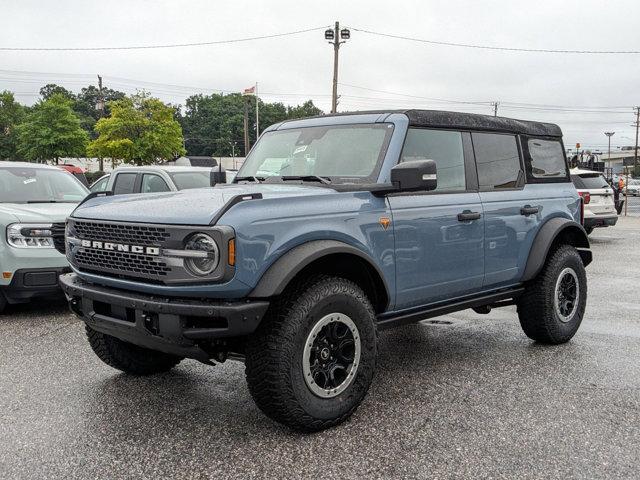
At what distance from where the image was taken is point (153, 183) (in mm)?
9820

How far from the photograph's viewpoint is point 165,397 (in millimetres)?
4234

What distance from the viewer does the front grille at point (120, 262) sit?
3.34m

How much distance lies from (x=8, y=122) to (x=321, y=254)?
7612 centimetres

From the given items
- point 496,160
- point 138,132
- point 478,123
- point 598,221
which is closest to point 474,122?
point 478,123

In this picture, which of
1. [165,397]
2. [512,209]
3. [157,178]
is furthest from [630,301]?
[157,178]

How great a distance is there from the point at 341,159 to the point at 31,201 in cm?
478

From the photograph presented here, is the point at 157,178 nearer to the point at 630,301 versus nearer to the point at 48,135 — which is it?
the point at 630,301

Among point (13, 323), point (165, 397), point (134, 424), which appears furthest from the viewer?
point (13, 323)

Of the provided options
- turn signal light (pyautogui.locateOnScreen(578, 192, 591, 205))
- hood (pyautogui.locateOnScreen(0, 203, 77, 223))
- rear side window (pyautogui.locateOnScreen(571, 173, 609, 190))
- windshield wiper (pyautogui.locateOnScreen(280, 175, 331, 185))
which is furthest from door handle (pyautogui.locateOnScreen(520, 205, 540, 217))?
rear side window (pyautogui.locateOnScreen(571, 173, 609, 190))

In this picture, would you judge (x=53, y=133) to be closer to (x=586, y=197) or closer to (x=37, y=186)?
(x=586, y=197)

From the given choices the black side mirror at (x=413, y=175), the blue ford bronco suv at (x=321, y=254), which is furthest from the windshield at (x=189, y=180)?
the black side mirror at (x=413, y=175)

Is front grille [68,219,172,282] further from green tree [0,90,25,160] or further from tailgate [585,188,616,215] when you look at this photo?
green tree [0,90,25,160]

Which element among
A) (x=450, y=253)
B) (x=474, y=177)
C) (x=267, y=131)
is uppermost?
(x=267, y=131)

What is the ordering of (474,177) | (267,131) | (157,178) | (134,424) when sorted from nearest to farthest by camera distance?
(134,424) < (474,177) < (267,131) < (157,178)
